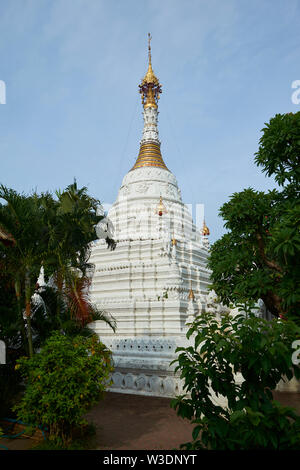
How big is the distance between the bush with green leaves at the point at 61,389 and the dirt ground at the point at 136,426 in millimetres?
989

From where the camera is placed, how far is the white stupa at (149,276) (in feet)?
50.2

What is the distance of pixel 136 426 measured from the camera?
33.3 ft

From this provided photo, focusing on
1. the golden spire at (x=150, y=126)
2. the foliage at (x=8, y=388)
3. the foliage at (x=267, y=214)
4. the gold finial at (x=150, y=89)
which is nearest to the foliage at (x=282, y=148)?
the foliage at (x=267, y=214)

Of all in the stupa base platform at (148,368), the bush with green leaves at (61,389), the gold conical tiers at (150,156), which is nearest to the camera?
the bush with green leaves at (61,389)

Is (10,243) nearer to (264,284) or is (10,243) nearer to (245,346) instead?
(264,284)

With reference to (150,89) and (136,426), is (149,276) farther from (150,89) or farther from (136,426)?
(150,89)

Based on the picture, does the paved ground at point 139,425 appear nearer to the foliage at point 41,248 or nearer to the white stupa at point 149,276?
the white stupa at point 149,276

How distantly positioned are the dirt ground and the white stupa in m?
1.64

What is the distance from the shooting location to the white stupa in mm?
15305

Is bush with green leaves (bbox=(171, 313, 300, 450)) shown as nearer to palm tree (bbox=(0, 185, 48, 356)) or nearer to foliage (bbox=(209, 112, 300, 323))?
foliage (bbox=(209, 112, 300, 323))

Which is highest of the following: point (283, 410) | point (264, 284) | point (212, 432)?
point (264, 284)

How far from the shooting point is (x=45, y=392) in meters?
7.75

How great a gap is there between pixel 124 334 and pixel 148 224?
12.5 m
